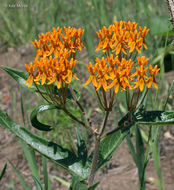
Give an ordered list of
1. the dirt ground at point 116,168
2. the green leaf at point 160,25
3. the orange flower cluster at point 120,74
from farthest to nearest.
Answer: the green leaf at point 160,25
the dirt ground at point 116,168
the orange flower cluster at point 120,74

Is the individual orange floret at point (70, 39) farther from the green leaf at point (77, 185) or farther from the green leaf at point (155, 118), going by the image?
the green leaf at point (77, 185)

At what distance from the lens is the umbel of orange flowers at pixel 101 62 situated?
3.61 feet

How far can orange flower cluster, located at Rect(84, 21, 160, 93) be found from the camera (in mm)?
1097

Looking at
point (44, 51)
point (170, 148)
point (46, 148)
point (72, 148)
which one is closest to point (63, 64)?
point (44, 51)

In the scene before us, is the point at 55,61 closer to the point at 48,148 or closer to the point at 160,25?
the point at 48,148

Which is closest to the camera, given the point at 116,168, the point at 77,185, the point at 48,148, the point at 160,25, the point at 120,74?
the point at 120,74

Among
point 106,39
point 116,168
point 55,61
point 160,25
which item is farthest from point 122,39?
point 160,25

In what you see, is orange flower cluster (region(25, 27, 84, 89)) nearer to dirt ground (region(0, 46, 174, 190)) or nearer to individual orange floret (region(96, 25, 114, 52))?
individual orange floret (region(96, 25, 114, 52))

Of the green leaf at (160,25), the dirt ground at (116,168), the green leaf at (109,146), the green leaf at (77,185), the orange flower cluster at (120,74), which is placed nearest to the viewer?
the orange flower cluster at (120,74)

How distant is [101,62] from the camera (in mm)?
1111

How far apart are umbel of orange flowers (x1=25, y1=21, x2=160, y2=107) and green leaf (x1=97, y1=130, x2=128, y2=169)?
0.73 ft

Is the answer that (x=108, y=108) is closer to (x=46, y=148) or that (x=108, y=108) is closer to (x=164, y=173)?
(x=46, y=148)

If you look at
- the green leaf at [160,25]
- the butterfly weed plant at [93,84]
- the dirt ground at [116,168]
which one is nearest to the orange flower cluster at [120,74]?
the butterfly weed plant at [93,84]

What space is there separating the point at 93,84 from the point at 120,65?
0.12 meters
